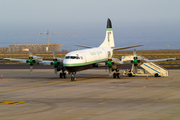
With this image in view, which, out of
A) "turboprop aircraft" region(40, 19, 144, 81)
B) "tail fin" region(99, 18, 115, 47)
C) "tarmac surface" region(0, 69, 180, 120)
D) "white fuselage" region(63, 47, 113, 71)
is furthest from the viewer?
"tail fin" region(99, 18, 115, 47)

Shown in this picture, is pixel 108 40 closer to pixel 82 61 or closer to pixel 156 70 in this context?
pixel 156 70

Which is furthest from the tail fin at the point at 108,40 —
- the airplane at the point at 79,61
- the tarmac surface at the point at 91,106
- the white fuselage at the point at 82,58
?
the tarmac surface at the point at 91,106

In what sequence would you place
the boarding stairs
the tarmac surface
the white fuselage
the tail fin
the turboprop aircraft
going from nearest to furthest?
the tarmac surface
the white fuselage
the turboprop aircraft
the boarding stairs
the tail fin

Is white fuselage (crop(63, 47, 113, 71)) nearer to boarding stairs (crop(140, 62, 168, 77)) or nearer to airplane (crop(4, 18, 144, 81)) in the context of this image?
airplane (crop(4, 18, 144, 81))

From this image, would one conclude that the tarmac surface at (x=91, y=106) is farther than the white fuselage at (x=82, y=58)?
No

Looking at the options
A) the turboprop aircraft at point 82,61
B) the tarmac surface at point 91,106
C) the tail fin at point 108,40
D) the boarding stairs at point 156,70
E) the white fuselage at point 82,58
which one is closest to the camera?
the tarmac surface at point 91,106

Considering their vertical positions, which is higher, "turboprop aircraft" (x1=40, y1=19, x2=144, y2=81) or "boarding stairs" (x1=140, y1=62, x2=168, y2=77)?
"turboprop aircraft" (x1=40, y1=19, x2=144, y2=81)


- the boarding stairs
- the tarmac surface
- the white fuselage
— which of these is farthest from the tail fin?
the tarmac surface

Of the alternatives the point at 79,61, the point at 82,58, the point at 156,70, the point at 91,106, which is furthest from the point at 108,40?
the point at 91,106

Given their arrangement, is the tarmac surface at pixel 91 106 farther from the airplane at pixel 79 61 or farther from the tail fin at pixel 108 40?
the tail fin at pixel 108 40

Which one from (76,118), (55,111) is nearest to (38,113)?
(55,111)

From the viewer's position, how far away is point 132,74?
159 feet

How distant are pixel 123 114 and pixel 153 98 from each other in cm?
748

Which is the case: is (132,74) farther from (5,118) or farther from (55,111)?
(5,118)
